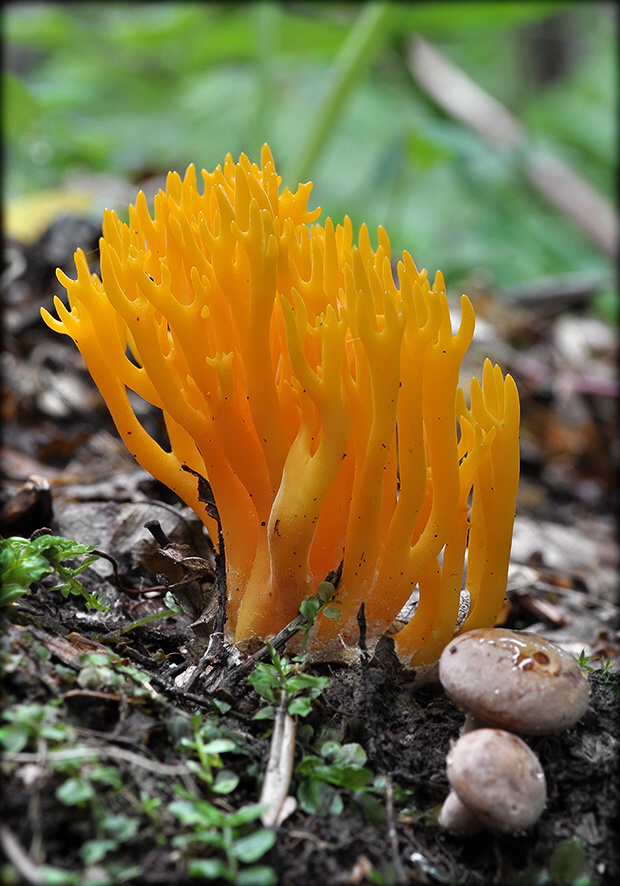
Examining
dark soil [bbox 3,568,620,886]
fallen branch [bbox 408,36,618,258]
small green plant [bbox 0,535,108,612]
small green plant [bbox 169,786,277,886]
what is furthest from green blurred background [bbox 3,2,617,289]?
small green plant [bbox 169,786,277,886]

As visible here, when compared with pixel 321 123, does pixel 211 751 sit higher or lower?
lower

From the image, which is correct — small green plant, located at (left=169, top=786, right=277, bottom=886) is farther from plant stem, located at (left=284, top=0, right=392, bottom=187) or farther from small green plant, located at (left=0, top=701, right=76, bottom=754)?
plant stem, located at (left=284, top=0, right=392, bottom=187)

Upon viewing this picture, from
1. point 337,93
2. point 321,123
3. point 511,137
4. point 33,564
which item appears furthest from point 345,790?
point 511,137

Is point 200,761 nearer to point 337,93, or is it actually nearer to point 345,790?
point 345,790

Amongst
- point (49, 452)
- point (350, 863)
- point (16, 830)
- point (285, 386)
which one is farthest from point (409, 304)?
point (49, 452)

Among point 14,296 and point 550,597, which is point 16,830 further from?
point 14,296
